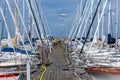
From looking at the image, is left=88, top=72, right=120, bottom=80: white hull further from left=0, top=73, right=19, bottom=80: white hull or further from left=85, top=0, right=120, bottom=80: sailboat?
left=0, top=73, right=19, bottom=80: white hull

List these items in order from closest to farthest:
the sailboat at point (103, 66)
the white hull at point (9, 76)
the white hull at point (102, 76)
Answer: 1. the white hull at point (9, 76)
2. the white hull at point (102, 76)
3. the sailboat at point (103, 66)

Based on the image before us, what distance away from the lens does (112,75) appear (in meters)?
23.8

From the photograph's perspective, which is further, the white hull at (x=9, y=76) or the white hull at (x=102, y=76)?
the white hull at (x=102, y=76)

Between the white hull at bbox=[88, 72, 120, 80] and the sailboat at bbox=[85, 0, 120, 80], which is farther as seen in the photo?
the sailboat at bbox=[85, 0, 120, 80]

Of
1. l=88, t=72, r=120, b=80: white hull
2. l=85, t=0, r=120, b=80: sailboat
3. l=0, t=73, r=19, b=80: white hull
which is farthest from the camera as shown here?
l=85, t=0, r=120, b=80: sailboat

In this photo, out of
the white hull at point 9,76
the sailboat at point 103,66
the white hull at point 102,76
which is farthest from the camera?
the sailboat at point 103,66

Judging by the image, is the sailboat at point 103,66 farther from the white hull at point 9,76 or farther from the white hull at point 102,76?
the white hull at point 9,76

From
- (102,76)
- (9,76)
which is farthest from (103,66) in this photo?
(9,76)

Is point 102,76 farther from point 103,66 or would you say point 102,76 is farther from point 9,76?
point 9,76

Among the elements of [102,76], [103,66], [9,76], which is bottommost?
[102,76]

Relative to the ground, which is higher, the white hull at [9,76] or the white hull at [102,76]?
the white hull at [9,76]

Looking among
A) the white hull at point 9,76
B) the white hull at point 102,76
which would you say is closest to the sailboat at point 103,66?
the white hull at point 102,76

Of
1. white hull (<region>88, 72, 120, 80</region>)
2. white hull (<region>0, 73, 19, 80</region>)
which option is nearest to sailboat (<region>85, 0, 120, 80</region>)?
white hull (<region>88, 72, 120, 80</region>)

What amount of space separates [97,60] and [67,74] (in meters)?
2.54
